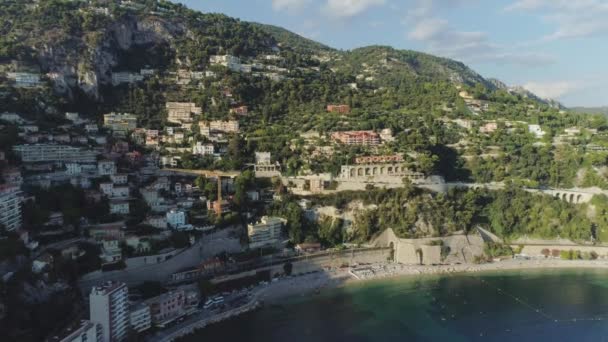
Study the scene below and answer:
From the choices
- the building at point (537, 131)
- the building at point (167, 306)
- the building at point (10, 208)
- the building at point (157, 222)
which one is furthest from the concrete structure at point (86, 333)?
the building at point (537, 131)

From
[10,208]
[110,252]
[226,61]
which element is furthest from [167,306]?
[226,61]

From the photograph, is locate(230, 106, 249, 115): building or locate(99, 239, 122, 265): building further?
locate(230, 106, 249, 115): building

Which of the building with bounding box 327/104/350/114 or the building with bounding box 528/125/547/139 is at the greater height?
the building with bounding box 327/104/350/114

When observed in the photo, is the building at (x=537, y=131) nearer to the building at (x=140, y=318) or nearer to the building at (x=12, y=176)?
the building at (x=140, y=318)

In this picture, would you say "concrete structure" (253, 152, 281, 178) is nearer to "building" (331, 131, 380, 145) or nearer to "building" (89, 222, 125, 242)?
"building" (331, 131, 380, 145)

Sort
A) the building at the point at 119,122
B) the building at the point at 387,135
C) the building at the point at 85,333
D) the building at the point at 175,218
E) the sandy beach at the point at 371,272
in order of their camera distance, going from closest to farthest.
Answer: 1. the building at the point at 85,333
2. the sandy beach at the point at 371,272
3. the building at the point at 175,218
4. the building at the point at 119,122
5. the building at the point at 387,135

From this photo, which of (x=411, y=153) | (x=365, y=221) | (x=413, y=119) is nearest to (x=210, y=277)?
(x=365, y=221)

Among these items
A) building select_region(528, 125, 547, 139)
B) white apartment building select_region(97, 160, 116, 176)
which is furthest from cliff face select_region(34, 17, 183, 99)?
building select_region(528, 125, 547, 139)
